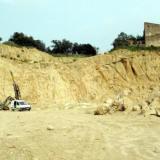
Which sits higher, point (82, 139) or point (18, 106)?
point (82, 139)

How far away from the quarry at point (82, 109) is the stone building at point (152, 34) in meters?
5.48

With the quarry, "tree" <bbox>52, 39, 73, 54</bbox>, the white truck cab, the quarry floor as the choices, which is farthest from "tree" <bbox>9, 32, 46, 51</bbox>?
the quarry floor

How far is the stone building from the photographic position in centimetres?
7169

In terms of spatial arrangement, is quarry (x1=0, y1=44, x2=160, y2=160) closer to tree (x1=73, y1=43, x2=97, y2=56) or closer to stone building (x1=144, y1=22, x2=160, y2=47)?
stone building (x1=144, y1=22, x2=160, y2=47)

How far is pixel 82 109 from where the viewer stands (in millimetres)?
41500

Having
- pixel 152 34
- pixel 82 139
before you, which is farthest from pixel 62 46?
pixel 82 139

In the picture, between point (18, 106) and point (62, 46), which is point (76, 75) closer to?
point (18, 106)

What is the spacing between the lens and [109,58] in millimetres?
65375

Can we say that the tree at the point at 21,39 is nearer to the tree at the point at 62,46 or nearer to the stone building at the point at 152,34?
the tree at the point at 62,46

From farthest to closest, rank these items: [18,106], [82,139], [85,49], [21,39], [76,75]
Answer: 1. [85,49]
2. [21,39]
3. [76,75]
4. [18,106]
5. [82,139]

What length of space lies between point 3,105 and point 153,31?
109 ft

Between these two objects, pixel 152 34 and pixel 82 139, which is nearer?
pixel 82 139

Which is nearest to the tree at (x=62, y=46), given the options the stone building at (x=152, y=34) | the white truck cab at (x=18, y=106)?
the stone building at (x=152, y=34)

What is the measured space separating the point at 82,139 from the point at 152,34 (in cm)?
5338
